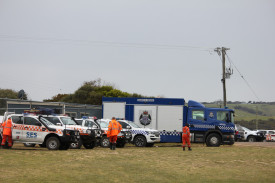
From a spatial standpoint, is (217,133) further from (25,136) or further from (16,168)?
(16,168)

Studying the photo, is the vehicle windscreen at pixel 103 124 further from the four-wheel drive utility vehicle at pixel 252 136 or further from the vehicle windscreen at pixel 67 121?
the four-wheel drive utility vehicle at pixel 252 136

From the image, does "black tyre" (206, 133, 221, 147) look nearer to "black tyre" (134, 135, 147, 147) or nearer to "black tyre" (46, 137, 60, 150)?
"black tyre" (134, 135, 147, 147)

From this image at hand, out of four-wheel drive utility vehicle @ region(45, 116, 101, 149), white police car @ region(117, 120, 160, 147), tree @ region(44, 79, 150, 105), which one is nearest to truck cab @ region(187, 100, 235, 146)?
white police car @ region(117, 120, 160, 147)

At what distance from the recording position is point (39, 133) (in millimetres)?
22344

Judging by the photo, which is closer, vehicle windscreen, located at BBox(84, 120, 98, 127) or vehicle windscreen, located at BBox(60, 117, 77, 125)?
vehicle windscreen, located at BBox(60, 117, 77, 125)

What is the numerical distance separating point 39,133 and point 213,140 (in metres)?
11.5

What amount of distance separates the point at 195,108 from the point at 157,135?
133 inches

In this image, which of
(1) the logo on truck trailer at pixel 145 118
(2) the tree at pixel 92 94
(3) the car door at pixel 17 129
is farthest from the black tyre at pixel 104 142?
(2) the tree at pixel 92 94

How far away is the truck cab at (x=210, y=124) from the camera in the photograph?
29.0 m

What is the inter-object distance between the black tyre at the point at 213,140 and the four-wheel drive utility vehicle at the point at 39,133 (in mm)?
9698

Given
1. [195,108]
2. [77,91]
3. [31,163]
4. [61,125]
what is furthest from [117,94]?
[31,163]

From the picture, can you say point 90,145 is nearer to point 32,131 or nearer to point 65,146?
point 65,146

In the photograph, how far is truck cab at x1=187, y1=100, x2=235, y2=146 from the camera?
95.0ft

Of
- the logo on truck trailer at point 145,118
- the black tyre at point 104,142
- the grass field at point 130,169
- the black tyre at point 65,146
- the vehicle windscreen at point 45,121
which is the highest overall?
the logo on truck trailer at point 145,118
